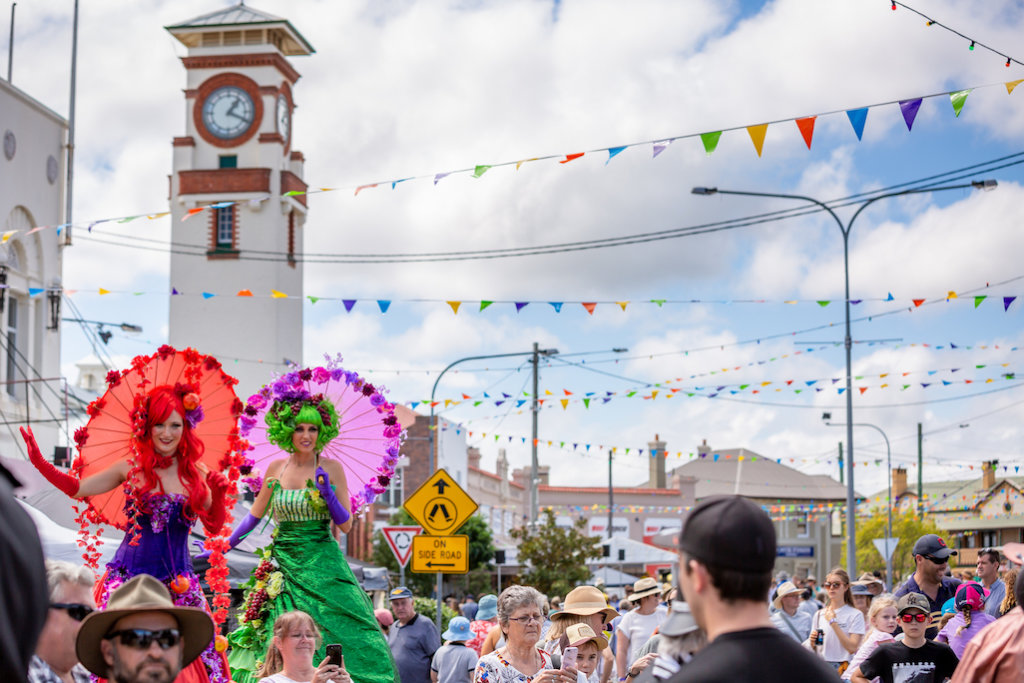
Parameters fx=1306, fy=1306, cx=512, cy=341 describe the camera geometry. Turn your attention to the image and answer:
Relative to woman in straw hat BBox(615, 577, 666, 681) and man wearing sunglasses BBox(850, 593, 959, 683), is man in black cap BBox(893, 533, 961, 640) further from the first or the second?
man wearing sunglasses BBox(850, 593, 959, 683)

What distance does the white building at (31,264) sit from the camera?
24.3m

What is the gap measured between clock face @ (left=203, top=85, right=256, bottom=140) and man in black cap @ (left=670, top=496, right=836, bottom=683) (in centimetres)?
5144

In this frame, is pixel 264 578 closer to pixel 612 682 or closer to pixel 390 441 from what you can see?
pixel 390 441

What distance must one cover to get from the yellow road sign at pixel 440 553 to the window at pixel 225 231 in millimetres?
40662

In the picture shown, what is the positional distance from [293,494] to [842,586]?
16.9ft

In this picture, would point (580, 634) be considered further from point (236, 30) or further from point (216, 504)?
point (236, 30)

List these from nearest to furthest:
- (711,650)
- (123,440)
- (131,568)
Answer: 1. (711,650)
2. (131,568)
3. (123,440)

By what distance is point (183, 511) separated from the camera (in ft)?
22.8

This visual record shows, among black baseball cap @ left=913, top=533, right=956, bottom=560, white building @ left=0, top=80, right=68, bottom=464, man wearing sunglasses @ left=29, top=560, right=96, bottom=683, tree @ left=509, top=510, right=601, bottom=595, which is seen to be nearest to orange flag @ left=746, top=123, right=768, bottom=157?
black baseball cap @ left=913, top=533, right=956, bottom=560

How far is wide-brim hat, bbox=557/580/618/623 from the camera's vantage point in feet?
25.4

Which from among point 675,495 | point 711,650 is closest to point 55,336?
point 711,650

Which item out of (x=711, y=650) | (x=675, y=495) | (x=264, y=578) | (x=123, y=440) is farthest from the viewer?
(x=675, y=495)

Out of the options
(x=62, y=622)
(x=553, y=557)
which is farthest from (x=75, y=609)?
(x=553, y=557)

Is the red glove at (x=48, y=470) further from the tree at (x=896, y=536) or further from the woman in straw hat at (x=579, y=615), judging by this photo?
the tree at (x=896, y=536)
